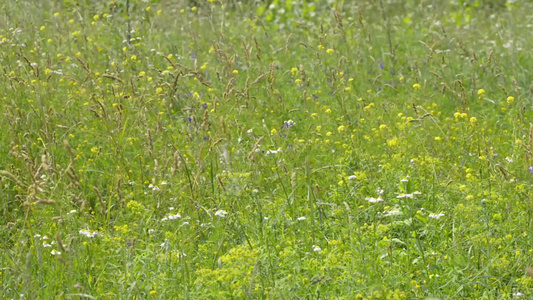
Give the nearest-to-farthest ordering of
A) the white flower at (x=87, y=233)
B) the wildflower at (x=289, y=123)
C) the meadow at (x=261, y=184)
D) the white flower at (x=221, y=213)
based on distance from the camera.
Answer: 1. the meadow at (x=261, y=184)
2. the white flower at (x=87, y=233)
3. the white flower at (x=221, y=213)
4. the wildflower at (x=289, y=123)

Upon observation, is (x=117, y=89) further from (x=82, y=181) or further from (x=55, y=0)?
(x=55, y=0)

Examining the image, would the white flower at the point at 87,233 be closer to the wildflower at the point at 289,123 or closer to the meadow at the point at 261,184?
the meadow at the point at 261,184

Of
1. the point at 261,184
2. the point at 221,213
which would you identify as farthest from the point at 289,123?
the point at 221,213

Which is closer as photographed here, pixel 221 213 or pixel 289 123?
pixel 221 213

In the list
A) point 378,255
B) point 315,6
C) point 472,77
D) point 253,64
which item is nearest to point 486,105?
point 472,77

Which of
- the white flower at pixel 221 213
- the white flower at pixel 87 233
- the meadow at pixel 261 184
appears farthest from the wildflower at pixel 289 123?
the white flower at pixel 87 233

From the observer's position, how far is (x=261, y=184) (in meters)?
3.69

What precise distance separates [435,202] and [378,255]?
680 mm

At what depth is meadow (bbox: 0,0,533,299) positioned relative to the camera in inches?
105

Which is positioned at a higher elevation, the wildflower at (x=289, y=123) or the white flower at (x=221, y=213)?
the white flower at (x=221, y=213)

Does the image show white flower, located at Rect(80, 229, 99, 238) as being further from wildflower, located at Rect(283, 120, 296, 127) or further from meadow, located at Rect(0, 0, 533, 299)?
wildflower, located at Rect(283, 120, 296, 127)

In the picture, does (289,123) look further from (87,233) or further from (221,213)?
(87,233)

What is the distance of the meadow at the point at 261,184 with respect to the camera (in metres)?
2.67

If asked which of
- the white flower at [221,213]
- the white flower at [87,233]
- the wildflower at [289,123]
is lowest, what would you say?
the wildflower at [289,123]
